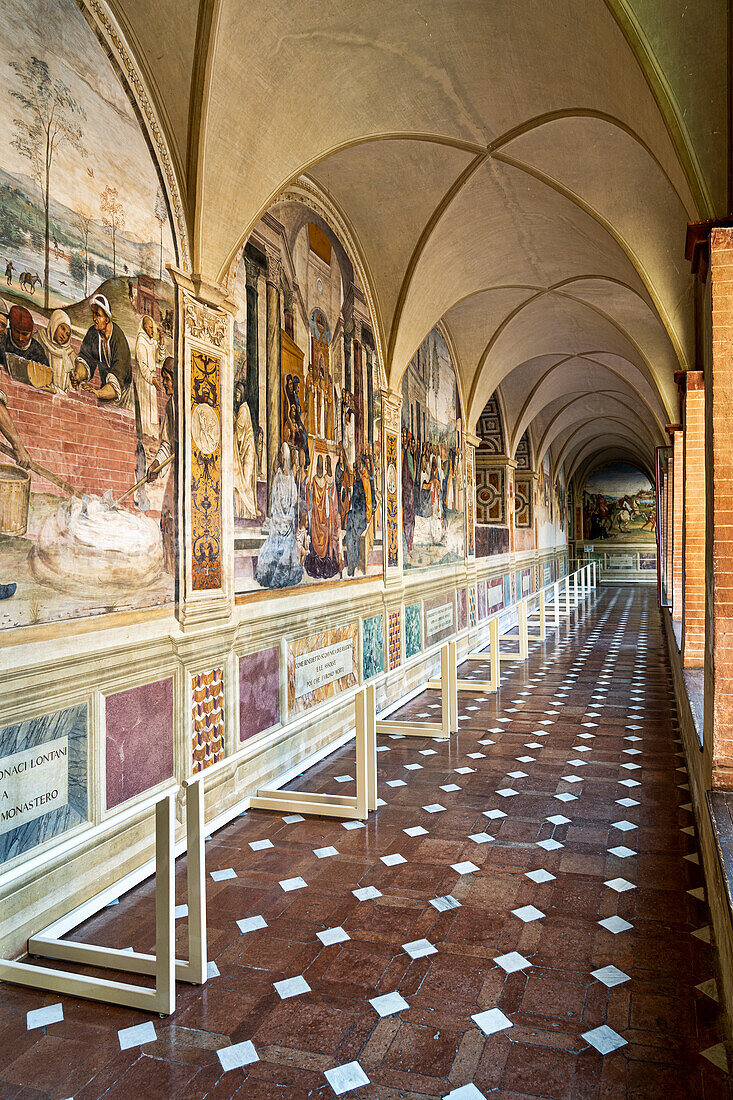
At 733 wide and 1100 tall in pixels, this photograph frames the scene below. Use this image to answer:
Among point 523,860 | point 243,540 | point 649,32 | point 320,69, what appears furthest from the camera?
point 243,540

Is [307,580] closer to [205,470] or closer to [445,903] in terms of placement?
[205,470]

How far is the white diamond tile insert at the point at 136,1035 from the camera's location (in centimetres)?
306

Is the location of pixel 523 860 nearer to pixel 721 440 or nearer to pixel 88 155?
pixel 721 440

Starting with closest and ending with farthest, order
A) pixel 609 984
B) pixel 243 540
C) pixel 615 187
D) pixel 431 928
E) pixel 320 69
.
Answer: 1. pixel 609 984
2. pixel 431 928
3. pixel 320 69
4. pixel 243 540
5. pixel 615 187

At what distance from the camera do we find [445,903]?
14.0 ft

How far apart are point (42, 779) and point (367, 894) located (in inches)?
80.0

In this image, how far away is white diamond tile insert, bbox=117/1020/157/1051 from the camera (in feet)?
10.0

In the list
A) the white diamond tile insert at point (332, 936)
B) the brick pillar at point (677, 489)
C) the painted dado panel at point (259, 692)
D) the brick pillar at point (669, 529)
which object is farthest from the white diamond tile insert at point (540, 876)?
the brick pillar at point (669, 529)

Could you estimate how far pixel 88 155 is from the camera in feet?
14.2

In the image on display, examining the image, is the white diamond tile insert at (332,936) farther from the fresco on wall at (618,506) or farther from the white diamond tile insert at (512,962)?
the fresco on wall at (618,506)

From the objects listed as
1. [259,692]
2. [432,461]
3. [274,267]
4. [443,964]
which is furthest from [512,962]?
[432,461]

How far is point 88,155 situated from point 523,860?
17.4 feet

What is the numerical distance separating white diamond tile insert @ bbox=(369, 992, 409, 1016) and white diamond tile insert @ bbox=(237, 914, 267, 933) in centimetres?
93

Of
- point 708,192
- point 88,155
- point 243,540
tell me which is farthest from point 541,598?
point 88,155
